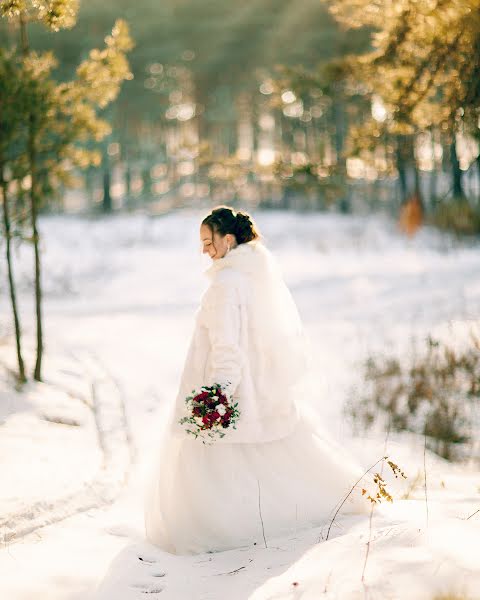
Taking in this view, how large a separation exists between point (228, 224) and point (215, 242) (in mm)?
135

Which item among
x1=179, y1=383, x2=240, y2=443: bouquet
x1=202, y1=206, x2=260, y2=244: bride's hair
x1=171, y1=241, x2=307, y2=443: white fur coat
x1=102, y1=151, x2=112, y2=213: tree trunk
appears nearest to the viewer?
x1=179, y1=383, x2=240, y2=443: bouquet

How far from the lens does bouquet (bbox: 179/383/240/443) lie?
3551 millimetres

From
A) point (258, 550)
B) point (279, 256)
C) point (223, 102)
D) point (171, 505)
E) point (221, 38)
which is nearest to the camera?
point (258, 550)

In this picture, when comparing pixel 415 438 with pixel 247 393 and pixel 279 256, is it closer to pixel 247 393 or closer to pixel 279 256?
pixel 247 393

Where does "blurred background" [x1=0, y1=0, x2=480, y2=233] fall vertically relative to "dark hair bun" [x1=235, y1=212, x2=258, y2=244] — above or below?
above

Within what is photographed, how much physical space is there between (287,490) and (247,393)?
2.11 ft

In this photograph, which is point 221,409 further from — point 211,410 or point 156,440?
point 156,440

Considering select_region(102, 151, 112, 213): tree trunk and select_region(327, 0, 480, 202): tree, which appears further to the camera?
select_region(102, 151, 112, 213): tree trunk

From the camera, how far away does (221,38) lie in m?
32.9

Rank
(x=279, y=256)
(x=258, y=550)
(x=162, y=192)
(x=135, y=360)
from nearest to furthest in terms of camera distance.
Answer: (x=258, y=550) < (x=135, y=360) < (x=279, y=256) < (x=162, y=192)

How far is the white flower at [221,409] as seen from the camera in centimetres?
358

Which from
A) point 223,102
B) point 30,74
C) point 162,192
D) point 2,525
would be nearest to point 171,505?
point 2,525

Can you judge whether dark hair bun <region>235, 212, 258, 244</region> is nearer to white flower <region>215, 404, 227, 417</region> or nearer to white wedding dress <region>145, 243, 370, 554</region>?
white wedding dress <region>145, 243, 370, 554</region>

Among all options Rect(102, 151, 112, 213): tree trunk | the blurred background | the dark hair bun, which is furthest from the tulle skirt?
Rect(102, 151, 112, 213): tree trunk
